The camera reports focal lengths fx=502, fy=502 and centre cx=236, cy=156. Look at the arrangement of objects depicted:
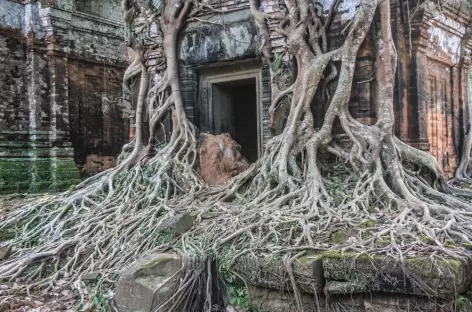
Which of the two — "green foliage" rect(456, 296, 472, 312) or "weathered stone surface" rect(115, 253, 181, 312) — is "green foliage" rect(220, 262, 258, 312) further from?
"green foliage" rect(456, 296, 472, 312)

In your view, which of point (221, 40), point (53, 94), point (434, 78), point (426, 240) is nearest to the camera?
point (426, 240)

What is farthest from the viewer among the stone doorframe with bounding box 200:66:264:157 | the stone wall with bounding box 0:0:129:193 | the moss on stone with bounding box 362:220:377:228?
the stone wall with bounding box 0:0:129:193

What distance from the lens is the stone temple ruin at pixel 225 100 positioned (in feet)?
12.6

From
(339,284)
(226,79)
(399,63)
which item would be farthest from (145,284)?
(399,63)

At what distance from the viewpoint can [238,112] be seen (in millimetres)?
8984

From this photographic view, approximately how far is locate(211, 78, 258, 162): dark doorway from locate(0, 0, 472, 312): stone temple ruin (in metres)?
0.02

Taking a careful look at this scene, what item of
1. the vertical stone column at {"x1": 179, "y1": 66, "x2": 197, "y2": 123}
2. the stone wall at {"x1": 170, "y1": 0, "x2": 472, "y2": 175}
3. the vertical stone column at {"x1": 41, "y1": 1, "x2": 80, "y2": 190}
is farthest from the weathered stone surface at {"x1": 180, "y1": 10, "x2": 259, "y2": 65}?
the vertical stone column at {"x1": 41, "y1": 1, "x2": 80, "y2": 190}

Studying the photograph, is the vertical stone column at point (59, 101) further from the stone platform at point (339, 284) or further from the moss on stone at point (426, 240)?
the moss on stone at point (426, 240)

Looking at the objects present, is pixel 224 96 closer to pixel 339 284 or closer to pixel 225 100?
pixel 225 100

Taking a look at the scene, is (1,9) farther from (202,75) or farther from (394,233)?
(394,233)

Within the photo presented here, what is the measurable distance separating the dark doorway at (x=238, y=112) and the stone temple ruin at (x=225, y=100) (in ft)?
0.07

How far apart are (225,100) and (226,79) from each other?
1.72 feet

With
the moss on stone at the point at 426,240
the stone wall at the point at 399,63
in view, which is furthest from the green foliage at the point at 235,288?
the stone wall at the point at 399,63

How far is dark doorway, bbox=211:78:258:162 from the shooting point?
761 cm
